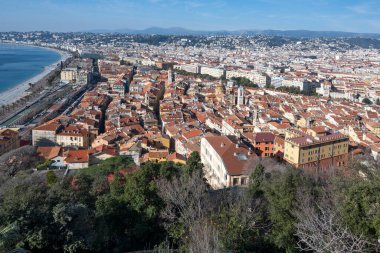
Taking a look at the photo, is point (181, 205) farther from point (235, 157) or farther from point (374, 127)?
point (374, 127)

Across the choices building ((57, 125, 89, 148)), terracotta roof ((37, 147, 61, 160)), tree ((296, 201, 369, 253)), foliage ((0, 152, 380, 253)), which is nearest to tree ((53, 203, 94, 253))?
foliage ((0, 152, 380, 253))

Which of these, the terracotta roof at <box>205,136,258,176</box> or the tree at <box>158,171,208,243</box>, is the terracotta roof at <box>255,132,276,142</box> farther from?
the tree at <box>158,171,208,243</box>

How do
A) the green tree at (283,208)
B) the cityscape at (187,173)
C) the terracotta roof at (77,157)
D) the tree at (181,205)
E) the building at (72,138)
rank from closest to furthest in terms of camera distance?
the cityscape at (187,173)
the green tree at (283,208)
the tree at (181,205)
the terracotta roof at (77,157)
the building at (72,138)

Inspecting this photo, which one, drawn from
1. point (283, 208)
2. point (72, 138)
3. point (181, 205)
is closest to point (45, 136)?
point (72, 138)

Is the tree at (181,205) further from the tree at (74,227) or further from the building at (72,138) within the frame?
the building at (72,138)

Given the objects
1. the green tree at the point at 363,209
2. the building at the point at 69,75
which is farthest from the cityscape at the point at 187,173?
the building at the point at 69,75

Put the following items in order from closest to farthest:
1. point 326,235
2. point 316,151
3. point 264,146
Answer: point 326,235 → point 316,151 → point 264,146
